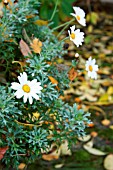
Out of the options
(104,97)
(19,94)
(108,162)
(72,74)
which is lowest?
(108,162)

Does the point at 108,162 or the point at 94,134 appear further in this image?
the point at 94,134

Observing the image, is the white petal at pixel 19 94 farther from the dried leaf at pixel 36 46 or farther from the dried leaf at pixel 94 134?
the dried leaf at pixel 94 134

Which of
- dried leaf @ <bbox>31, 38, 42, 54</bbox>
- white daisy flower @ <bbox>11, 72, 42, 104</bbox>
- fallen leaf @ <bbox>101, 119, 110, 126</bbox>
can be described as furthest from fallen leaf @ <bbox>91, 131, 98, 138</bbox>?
white daisy flower @ <bbox>11, 72, 42, 104</bbox>

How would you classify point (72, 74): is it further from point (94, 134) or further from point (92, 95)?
point (92, 95)

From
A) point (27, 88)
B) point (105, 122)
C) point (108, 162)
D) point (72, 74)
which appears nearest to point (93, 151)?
point (108, 162)

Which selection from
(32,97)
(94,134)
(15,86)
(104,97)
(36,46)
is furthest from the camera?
(104,97)

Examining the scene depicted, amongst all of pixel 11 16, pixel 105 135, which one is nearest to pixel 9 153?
pixel 11 16

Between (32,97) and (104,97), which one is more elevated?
(104,97)
